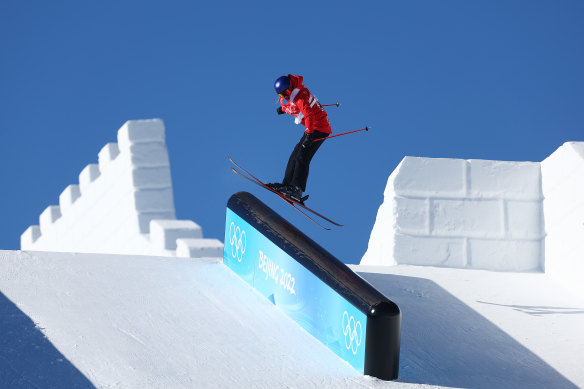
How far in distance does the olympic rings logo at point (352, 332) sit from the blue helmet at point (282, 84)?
2280 mm

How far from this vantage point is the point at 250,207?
770cm

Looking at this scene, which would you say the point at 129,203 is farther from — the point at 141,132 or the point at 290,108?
the point at 290,108

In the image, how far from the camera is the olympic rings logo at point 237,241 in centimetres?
778

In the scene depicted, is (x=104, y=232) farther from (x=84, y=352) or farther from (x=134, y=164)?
(x=84, y=352)

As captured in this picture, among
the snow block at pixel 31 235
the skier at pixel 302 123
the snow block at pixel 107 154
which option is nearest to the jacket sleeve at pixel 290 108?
the skier at pixel 302 123

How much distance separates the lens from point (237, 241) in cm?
790

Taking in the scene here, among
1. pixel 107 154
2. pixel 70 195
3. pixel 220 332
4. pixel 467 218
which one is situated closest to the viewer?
pixel 220 332

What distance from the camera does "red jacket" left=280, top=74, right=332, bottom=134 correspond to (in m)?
7.60

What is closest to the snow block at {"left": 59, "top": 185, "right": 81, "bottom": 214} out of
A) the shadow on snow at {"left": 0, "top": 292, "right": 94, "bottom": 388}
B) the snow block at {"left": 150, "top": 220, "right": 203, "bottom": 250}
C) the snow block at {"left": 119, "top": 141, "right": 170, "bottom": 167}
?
the snow block at {"left": 119, "top": 141, "right": 170, "bottom": 167}

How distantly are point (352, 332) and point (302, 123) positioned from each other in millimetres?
2357

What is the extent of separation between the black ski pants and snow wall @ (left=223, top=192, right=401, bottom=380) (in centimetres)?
42

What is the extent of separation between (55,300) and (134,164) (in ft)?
22.5

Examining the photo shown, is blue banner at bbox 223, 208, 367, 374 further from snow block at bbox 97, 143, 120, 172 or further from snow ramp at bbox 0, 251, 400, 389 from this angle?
snow block at bbox 97, 143, 120, 172

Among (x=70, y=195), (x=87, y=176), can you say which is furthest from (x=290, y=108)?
(x=70, y=195)
